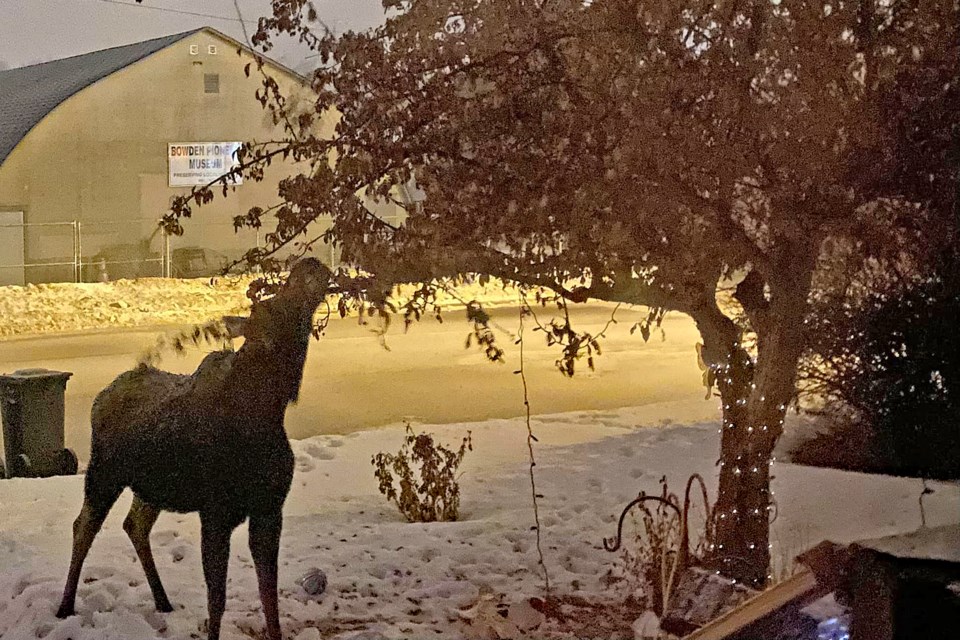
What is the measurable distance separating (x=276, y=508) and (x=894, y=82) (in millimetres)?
2989

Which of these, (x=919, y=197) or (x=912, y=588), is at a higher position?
(x=919, y=197)

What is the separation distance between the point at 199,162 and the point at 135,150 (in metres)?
4.77

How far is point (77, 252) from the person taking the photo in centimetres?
1587

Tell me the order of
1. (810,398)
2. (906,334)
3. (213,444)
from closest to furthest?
(213,444) < (906,334) < (810,398)

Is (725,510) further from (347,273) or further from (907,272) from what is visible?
(347,273)

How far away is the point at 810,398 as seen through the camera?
6289mm

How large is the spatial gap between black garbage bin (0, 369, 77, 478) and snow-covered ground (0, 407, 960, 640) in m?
0.25

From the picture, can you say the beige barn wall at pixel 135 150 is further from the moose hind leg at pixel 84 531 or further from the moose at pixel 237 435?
the moose hind leg at pixel 84 531

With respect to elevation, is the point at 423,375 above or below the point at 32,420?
below

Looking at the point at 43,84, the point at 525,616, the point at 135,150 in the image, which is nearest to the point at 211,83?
the point at 135,150

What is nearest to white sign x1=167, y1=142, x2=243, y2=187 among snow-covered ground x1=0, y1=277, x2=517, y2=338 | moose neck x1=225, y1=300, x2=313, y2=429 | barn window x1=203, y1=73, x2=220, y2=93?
barn window x1=203, y1=73, x2=220, y2=93

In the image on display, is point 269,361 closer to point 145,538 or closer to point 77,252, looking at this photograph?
point 145,538

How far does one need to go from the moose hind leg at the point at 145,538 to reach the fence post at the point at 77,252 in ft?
37.1

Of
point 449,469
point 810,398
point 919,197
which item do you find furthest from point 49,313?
point 919,197
